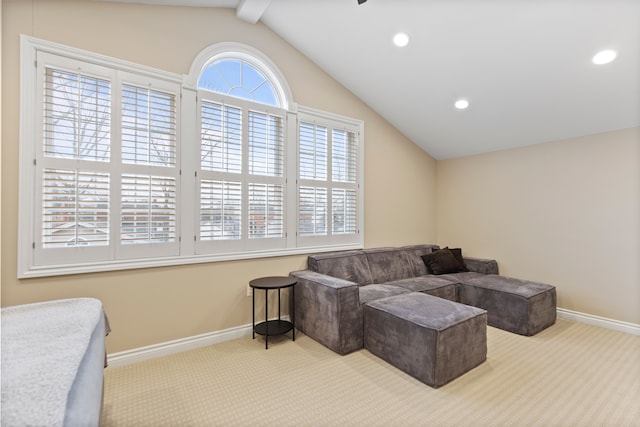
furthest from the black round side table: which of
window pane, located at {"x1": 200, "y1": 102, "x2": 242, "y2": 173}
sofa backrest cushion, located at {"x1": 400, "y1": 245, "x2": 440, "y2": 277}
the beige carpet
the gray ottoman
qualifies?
sofa backrest cushion, located at {"x1": 400, "y1": 245, "x2": 440, "y2": 277}

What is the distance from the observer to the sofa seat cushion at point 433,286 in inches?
127

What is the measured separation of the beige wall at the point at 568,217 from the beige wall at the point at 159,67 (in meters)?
Answer: 2.44

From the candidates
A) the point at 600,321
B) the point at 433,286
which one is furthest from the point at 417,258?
the point at 600,321

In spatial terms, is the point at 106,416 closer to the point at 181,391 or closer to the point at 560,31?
the point at 181,391

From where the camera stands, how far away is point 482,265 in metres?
3.93

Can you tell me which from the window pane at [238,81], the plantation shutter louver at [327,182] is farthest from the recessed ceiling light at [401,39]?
the window pane at [238,81]

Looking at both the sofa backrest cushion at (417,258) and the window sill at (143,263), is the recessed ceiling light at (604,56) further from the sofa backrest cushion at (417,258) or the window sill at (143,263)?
the window sill at (143,263)

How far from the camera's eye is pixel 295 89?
3307 millimetres

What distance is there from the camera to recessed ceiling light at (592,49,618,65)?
91.7 inches

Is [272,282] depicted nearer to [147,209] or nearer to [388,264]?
[147,209]

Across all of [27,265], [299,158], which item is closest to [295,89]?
[299,158]

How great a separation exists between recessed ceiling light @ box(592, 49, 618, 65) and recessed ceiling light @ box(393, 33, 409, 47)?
1.59 meters

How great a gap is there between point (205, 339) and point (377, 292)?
1.76 meters

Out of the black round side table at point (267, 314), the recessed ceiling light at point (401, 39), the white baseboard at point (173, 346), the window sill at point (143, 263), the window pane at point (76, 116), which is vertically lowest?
the white baseboard at point (173, 346)
